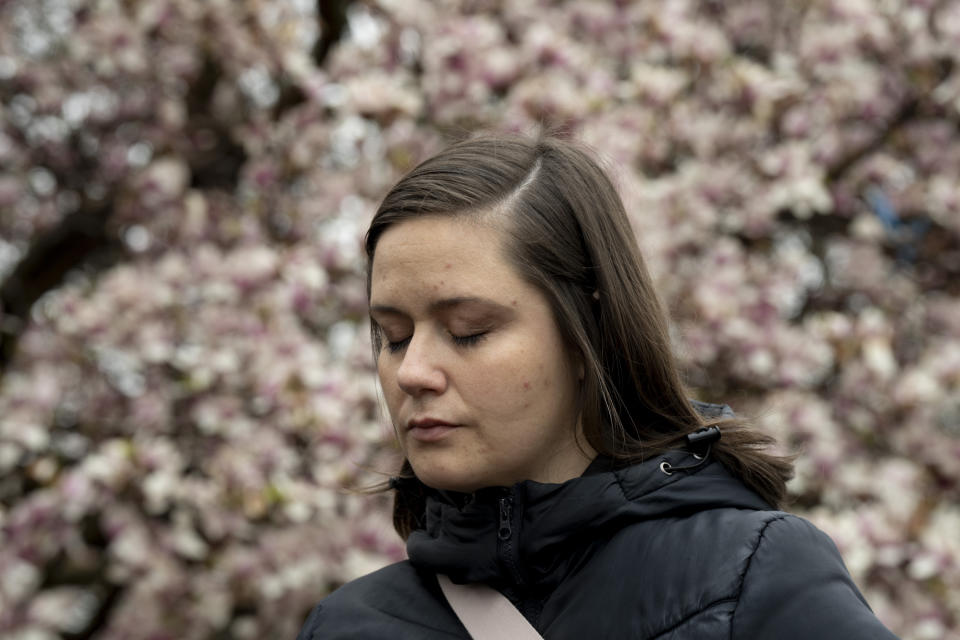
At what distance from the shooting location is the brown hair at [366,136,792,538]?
1.13 metres

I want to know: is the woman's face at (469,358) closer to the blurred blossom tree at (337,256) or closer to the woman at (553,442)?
the woman at (553,442)

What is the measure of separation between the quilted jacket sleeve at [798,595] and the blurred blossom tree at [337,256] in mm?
1633

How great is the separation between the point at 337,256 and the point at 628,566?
76.2 inches

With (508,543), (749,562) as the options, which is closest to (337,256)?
(508,543)

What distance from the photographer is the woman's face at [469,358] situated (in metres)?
1.08

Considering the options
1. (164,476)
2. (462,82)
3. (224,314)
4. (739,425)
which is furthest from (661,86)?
(739,425)

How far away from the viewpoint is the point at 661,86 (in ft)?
10.6

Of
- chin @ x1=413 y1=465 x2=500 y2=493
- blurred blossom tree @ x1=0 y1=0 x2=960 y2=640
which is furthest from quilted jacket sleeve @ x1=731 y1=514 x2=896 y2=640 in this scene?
blurred blossom tree @ x1=0 y1=0 x2=960 y2=640

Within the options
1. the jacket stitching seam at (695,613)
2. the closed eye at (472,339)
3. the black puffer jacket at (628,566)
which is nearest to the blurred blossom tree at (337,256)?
the black puffer jacket at (628,566)

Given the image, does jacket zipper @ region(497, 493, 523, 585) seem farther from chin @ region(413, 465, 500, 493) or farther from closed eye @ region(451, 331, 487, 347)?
closed eye @ region(451, 331, 487, 347)

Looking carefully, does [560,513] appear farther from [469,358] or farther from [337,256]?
[337,256]

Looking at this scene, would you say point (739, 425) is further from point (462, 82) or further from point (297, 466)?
point (462, 82)

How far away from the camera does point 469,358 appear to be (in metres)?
1.08

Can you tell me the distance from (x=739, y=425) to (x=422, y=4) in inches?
92.5
